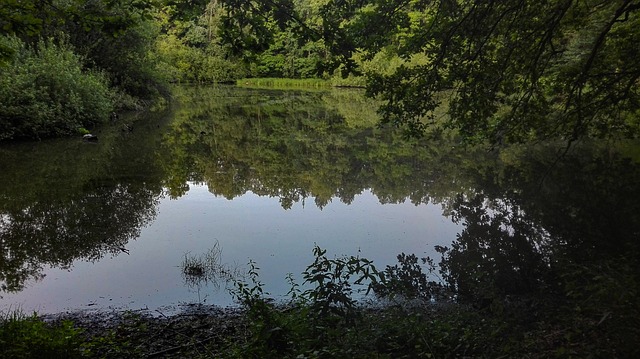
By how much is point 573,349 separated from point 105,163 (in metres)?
13.7

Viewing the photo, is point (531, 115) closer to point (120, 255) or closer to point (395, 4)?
point (395, 4)

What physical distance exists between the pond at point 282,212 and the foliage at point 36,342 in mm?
1955

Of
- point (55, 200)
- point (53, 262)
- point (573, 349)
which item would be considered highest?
point (55, 200)

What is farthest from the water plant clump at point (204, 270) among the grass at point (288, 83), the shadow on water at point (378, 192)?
the grass at point (288, 83)

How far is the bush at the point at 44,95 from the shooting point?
15.6 m

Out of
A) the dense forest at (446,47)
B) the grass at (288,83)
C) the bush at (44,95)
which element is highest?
the grass at (288,83)

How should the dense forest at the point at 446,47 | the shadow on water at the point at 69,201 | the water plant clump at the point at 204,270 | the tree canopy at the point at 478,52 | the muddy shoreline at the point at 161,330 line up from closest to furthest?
the dense forest at the point at 446,47, the muddy shoreline at the point at 161,330, the tree canopy at the point at 478,52, the water plant clump at the point at 204,270, the shadow on water at the point at 69,201

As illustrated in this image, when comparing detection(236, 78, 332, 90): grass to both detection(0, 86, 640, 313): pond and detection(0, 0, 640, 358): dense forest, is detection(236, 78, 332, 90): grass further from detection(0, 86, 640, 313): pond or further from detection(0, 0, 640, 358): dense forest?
detection(0, 86, 640, 313): pond

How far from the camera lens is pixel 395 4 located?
5445 mm

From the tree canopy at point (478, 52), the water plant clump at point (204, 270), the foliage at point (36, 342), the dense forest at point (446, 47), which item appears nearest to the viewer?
the foliage at point (36, 342)

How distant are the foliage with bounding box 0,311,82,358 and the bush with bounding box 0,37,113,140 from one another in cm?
1379

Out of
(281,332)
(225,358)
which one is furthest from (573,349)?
(225,358)

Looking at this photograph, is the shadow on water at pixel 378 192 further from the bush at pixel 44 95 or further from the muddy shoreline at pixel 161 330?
the muddy shoreline at pixel 161 330

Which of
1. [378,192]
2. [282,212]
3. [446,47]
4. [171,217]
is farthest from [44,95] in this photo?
[446,47]
